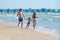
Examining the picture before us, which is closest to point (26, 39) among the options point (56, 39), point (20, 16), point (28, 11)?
point (56, 39)

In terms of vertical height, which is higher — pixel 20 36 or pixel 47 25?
pixel 20 36

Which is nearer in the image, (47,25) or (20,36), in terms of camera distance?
(20,36)

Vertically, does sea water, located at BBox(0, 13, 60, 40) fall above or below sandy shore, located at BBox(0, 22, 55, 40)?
below

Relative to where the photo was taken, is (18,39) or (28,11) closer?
(18,39)

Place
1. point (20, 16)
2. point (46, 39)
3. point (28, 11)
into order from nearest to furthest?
point (46, 39), point (20, 16), point (28, 11)

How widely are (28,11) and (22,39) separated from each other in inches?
3863

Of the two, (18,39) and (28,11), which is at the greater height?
(18,39)

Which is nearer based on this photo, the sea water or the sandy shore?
the sandy shore

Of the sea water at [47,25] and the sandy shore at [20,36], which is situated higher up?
the sandy shore at [20,36]

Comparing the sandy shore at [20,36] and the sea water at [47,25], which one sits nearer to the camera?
the sandy shore at [20,36]

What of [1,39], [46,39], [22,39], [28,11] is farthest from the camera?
[28,11]

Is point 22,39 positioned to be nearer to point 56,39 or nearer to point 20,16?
point 56,39

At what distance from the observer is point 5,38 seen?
996 centimetres

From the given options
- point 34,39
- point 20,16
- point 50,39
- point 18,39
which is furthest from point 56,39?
point 20,16
